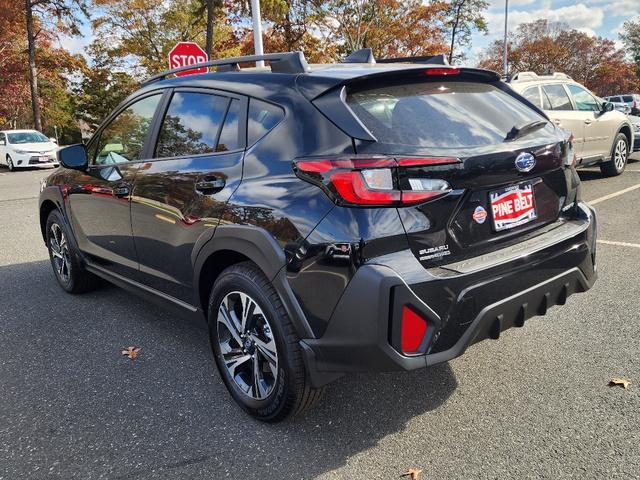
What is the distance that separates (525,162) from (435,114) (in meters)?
0.49

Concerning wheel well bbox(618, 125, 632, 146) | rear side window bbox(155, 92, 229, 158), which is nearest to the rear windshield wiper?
rear side window bbox(155, 92, 229, 158)

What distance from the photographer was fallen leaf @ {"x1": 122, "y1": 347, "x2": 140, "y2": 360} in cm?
352

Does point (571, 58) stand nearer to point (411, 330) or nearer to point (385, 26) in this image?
point (385, 26)

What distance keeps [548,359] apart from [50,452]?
8.93 feet

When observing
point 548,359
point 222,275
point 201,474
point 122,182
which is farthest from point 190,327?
point 548,359

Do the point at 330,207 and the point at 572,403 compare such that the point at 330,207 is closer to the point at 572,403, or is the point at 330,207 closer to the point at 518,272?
the point at 518,272

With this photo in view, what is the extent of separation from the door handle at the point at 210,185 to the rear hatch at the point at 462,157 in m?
0.77

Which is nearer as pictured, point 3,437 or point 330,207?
point 330,207

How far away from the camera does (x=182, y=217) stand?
2955 mm

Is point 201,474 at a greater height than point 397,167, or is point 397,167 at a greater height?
point 397,167

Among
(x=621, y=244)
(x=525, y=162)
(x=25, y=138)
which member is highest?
(x=25, y=138)

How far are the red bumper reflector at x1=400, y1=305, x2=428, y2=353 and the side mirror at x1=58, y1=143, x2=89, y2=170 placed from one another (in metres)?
2.95

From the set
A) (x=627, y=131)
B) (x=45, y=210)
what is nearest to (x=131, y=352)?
(x=45, y=210)

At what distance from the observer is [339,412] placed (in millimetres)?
2766
